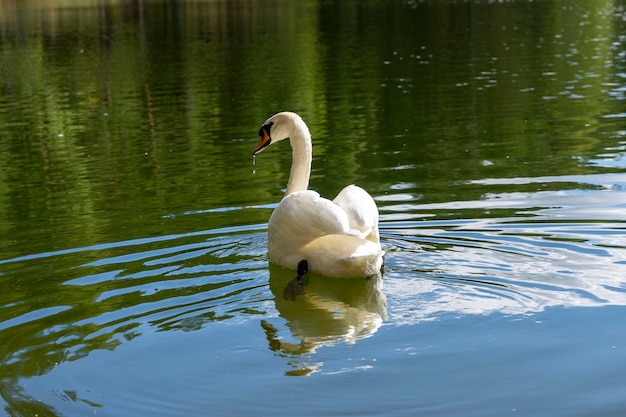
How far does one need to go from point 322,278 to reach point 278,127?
8.68 feet

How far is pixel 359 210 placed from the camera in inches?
396

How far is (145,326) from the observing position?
344 inches

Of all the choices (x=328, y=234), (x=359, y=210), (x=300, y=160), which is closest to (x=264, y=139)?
(x=300, y=160)

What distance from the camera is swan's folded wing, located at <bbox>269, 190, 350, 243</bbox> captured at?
31.3 ft

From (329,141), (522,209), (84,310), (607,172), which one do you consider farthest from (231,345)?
(329,141)

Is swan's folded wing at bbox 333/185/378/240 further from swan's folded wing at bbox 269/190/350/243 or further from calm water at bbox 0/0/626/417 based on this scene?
calm water at bbox 0/0/626/417

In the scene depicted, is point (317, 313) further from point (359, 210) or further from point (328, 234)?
point (359, 210)

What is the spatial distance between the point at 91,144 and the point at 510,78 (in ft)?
48.0

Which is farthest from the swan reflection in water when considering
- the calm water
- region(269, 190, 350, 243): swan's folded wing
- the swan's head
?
the swan's head

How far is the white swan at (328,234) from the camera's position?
31.0 feet

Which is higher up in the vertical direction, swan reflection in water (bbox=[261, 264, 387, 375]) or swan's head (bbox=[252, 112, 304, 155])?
swan's head (bbox=[252, 112, 304, 155])

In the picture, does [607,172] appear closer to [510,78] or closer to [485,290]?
[485,290]

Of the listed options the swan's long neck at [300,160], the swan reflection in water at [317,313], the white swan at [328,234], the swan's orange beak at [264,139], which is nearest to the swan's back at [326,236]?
the white swan at [328,234]

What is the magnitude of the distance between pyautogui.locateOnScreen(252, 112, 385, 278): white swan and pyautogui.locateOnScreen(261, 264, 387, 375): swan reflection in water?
198 mm
